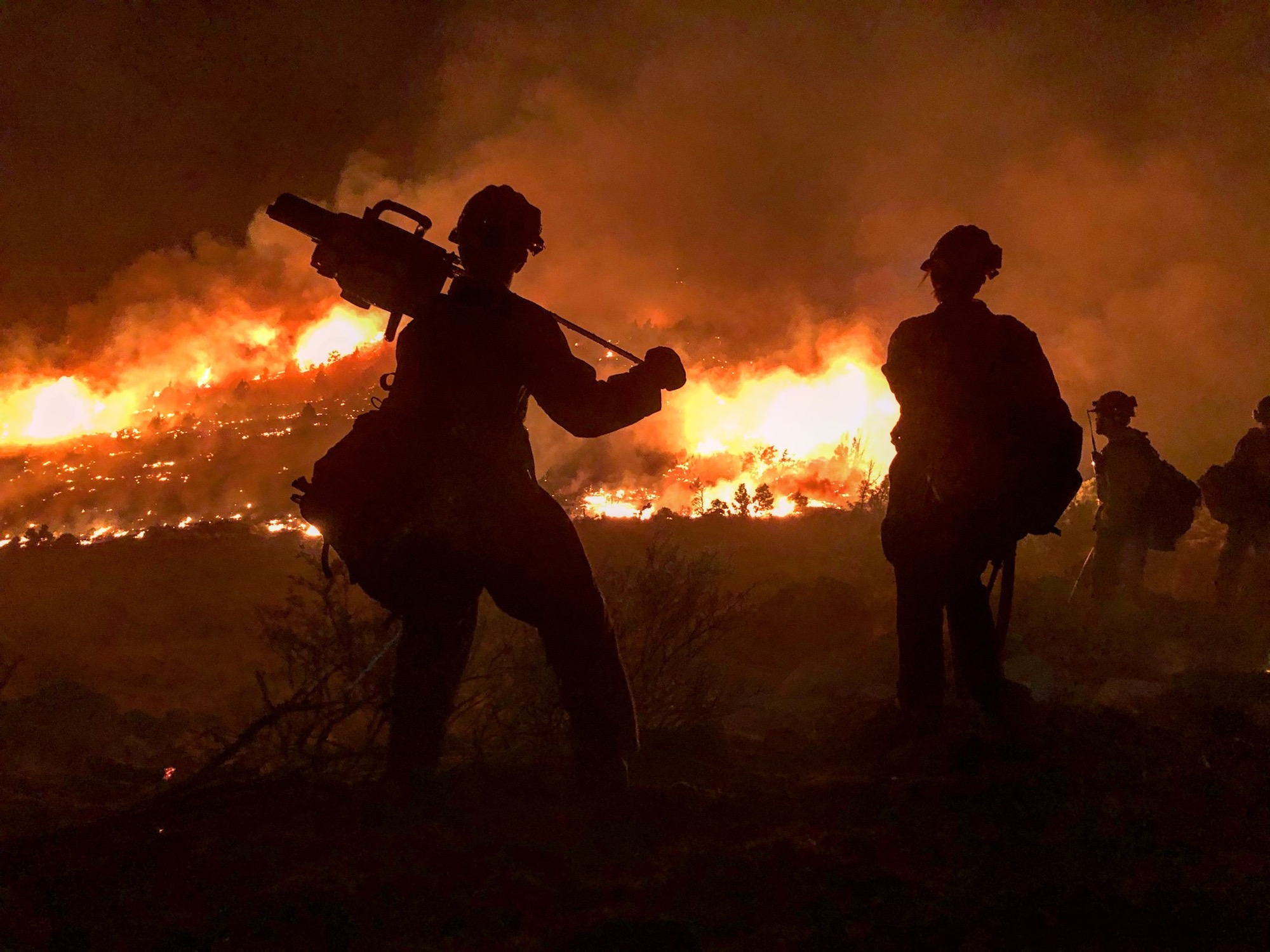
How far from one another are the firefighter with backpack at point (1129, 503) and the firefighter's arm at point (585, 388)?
634cm

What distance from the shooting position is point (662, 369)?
8.59ft

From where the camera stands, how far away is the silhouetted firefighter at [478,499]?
7.98ft

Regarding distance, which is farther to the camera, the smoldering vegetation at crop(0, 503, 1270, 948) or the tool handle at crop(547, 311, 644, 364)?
the tool handle at crop(547, 311, 644, 364)

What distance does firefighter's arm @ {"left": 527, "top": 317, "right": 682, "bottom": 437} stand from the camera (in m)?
2.53

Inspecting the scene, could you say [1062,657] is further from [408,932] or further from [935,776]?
[408,932]

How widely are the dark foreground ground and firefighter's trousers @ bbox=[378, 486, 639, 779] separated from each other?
0.22 meters

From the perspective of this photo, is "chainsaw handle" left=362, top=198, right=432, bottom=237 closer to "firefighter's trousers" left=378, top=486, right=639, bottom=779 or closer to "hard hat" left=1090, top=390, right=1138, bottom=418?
"firefighter's trousers" left=378, top=486, right=639, bottom=779

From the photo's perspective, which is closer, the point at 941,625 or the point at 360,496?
the point at 360,496

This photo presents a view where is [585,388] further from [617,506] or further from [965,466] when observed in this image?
[617,506]

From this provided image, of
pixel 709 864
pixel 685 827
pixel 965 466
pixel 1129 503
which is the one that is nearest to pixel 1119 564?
pixel 1129 503

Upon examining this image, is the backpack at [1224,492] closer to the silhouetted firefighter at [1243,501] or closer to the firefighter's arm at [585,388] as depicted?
the silhouetted firefighter at [1243,501]

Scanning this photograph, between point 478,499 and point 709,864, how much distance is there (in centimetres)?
137

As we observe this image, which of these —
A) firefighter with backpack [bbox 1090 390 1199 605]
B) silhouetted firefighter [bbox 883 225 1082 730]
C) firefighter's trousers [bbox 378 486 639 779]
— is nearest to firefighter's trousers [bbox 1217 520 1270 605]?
firefighter with backpack [bbox 1090 390 1199 605]

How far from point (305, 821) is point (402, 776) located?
35cm
